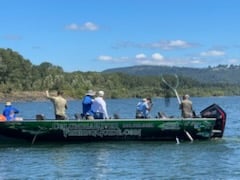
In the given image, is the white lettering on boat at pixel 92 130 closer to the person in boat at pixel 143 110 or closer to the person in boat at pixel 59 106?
the person in boat at pixel 59 106

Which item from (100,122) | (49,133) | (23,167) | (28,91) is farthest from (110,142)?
(28,91)

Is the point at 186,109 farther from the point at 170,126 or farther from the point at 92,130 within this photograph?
the point at 92,130

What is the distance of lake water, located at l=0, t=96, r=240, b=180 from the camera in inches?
657

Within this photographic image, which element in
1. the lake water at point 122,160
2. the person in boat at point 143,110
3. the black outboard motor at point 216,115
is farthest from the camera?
the person in boat at point 143,110

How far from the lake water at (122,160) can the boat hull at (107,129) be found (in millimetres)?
346

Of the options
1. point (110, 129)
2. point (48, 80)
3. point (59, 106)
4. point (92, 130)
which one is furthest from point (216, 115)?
point (48, 80)

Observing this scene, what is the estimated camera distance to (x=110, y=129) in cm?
2308

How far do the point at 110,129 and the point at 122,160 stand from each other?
4.01 meters

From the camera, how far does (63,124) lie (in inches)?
899

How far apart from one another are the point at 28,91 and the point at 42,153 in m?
150

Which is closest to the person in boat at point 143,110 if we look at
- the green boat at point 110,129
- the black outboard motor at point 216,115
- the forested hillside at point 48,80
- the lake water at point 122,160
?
the green boat at point 110,129

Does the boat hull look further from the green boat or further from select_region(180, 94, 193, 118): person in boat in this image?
select_region(180, 94, 193, 118): person in boat

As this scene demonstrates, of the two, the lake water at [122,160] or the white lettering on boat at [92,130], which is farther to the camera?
the white lettering on boat at [92,130]

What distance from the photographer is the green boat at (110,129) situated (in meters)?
22.9
